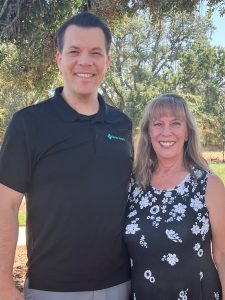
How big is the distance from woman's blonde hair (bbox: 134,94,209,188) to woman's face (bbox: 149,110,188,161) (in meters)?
0.03

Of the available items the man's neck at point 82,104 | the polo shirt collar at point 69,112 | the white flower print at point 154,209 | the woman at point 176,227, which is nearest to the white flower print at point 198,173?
the woman at point 176,227

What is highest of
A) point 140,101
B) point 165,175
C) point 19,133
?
point 140,101

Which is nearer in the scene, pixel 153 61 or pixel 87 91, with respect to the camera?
pixel 87 91

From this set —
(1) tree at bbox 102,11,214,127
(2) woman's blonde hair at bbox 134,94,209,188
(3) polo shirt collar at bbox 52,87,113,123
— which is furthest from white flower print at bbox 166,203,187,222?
(1) tree at bbox 102,11,214,127

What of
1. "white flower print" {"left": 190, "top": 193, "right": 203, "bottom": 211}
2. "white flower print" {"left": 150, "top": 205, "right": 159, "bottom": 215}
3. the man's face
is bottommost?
"white flower print" {"left": 150, "top": 205, "right": 159, "bottom": 215}

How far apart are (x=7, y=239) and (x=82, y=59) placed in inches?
45.0

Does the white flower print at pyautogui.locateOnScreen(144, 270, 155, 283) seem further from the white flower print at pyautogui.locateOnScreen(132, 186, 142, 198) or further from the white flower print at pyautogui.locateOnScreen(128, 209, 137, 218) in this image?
the white flower print at pyautogui.locateOnScreen(132, 186, 142, 198)

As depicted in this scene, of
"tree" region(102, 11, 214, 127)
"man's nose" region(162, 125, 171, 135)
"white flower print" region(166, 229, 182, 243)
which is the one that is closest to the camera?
"white flower print" region(166, 229, 182, 243)

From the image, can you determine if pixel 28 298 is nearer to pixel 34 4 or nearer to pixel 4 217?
pixel 4 217

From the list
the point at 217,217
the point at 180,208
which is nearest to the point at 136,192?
the point at 180,208

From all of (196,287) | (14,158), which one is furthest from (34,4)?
(196,287)

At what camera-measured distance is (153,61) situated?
36.1m

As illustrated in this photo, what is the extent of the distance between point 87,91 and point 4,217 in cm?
90

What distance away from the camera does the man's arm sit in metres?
2.62
